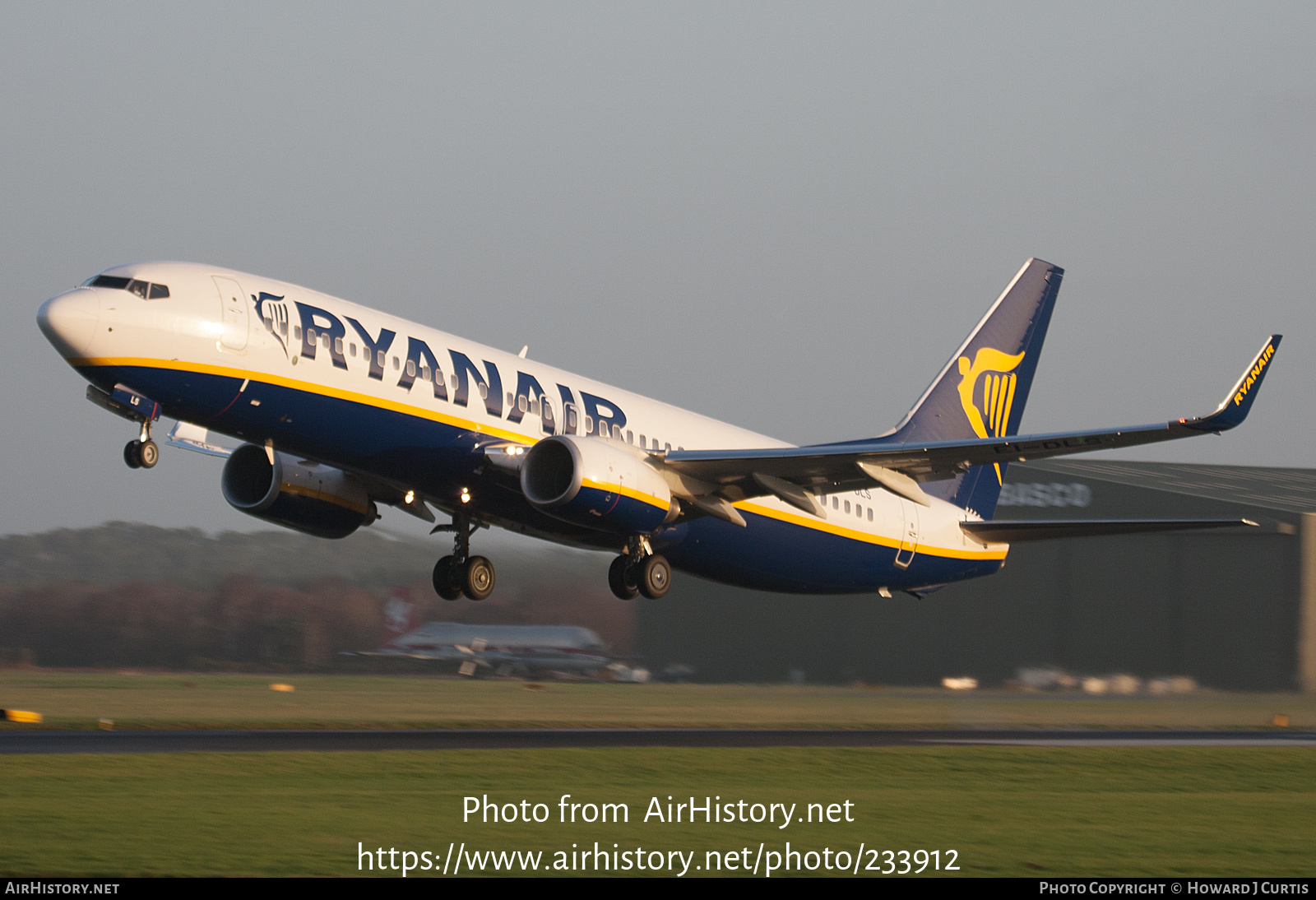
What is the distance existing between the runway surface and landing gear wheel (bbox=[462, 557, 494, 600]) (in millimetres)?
2895

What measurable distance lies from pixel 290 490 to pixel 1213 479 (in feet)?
144

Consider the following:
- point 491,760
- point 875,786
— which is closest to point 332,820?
point 491,760

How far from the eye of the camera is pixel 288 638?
46906 mm

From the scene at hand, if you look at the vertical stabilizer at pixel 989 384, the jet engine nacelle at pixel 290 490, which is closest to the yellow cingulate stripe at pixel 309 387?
the jet engine nacelle at pixel 290 490

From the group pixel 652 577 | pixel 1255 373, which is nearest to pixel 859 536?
pixel 652 577

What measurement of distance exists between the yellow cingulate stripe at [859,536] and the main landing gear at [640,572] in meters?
2.87

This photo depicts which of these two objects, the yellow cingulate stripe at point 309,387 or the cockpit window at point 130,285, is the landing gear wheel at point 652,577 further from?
the cockpit window at point 130,285

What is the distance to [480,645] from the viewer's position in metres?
47.5

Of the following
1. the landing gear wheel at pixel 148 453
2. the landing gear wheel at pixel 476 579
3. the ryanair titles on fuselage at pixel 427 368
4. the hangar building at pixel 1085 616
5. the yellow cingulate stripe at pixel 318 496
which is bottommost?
the landing gear wheel at pixel 148 453

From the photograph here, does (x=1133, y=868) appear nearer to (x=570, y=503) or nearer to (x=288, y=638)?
(x=570, y=503)

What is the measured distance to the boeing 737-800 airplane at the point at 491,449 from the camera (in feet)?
75.5

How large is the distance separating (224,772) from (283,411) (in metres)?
5.68

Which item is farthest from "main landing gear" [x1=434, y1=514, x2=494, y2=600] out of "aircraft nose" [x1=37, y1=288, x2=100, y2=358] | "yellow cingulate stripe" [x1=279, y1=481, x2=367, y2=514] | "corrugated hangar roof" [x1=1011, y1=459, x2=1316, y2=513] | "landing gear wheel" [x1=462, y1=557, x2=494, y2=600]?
"corrugated hangar roof" [x1=1011, y1=459, x2=1316, y2=513]

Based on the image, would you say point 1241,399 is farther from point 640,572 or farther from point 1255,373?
point 640,572
